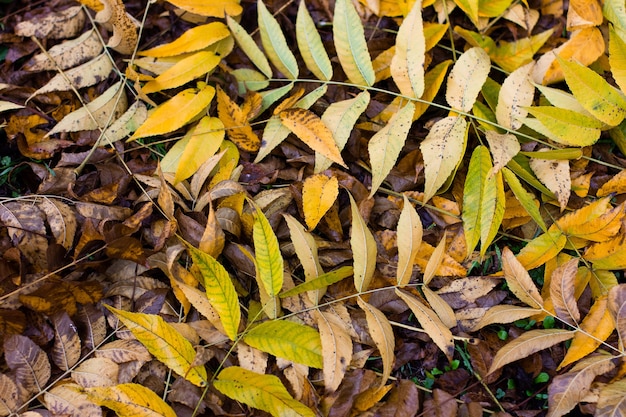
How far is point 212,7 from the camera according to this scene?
146cm

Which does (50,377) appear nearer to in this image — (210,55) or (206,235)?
(206,235)

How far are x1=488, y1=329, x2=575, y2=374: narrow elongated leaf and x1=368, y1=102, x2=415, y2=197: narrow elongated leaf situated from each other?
0.43 meters

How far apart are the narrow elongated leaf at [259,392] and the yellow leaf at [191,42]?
30.8 inches

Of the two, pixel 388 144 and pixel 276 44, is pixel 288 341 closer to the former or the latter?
pixel 388 144

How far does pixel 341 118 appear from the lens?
1.35 meters

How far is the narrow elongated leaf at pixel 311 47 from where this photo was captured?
143 cm

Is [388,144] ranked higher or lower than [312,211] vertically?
higher

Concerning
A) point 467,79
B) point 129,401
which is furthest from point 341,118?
point 129,401

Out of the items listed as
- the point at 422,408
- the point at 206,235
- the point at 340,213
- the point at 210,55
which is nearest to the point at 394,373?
the point at 422,408

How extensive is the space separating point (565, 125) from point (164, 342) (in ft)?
3.20

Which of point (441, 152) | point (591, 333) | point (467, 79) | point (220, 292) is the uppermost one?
point (467, 79)

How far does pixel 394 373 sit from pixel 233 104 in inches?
29.3

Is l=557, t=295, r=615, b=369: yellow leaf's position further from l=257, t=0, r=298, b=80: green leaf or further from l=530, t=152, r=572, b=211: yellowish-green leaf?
l=257, t=0, r=298, b=80: green leaf

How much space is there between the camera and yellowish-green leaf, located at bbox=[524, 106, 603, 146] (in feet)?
4.14
